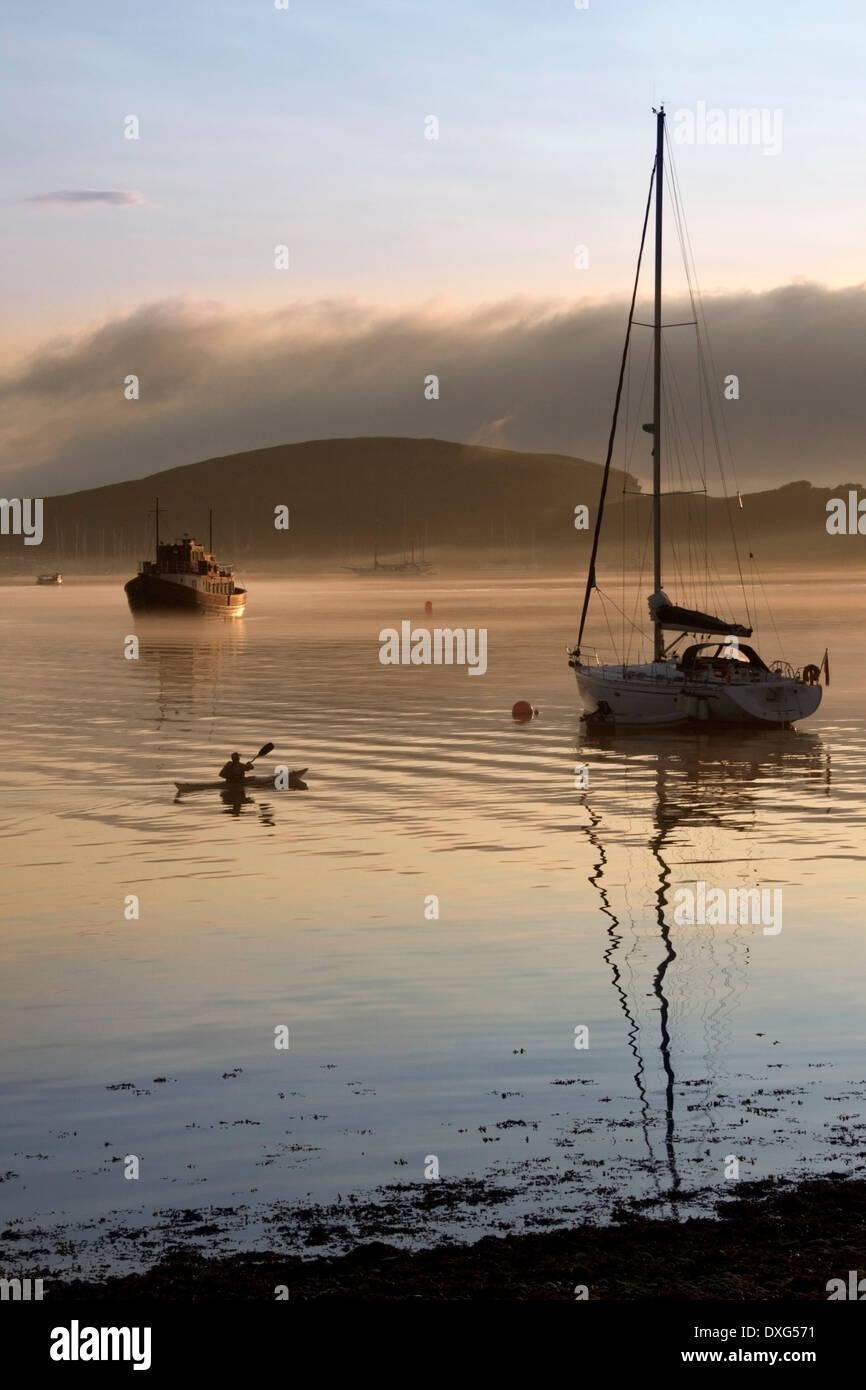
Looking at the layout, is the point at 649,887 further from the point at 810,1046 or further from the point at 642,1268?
the point at 642,1268

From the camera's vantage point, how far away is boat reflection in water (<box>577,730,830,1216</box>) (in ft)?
56.1

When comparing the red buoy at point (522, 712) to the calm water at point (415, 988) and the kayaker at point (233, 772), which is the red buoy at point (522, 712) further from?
the kayaker at point (233, 772)

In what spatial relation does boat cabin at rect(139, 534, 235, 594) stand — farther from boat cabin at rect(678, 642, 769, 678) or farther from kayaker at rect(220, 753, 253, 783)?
kayaker at rect(220, 753, 253, 783)

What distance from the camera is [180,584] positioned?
179 meters

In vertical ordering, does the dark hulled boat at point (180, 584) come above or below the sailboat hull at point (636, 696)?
above

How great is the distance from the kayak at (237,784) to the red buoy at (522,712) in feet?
68.8

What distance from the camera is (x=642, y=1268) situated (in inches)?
505

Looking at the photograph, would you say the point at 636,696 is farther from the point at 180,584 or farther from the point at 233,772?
the point at 180,584

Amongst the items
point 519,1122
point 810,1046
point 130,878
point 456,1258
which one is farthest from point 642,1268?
point 130,878

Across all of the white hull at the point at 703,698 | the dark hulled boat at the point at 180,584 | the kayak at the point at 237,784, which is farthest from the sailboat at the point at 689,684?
the dark hulled boat at the point at 180,584

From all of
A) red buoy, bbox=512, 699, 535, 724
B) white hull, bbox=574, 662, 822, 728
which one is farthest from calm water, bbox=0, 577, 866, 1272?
red buoy, bbox=512, 699, 535, 724

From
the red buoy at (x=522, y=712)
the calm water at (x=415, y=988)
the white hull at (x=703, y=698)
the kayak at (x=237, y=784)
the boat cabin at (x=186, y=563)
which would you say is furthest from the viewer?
the boat cabin at (x=186, y=563)

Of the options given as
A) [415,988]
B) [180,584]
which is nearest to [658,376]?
[415,988]

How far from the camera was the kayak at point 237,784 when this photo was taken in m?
43.4
